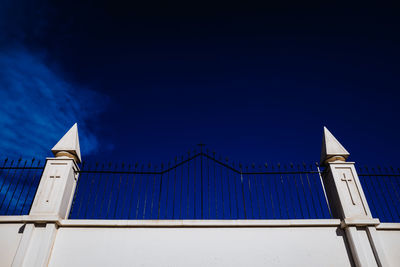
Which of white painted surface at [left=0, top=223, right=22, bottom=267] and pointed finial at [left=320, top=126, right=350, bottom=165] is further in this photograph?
pointed finial at [left=320, top=126, right=350, bottom=165]

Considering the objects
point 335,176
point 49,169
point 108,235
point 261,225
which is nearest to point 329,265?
point 261,225

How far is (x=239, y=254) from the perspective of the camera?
5.30 meters

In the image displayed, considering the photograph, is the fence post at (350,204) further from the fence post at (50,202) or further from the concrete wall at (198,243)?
the fence post at (50,202)

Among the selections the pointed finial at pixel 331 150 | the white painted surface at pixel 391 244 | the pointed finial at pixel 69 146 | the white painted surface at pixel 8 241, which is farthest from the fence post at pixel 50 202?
the white painted surface at pixel 391 244

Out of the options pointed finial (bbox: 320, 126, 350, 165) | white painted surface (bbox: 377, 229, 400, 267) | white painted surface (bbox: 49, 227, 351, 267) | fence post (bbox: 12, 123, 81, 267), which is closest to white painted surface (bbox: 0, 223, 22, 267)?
fence post (bbox: 12, 123, 81, 267)

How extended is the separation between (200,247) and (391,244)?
Answer: 4.19 m

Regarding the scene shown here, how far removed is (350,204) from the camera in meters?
5.81

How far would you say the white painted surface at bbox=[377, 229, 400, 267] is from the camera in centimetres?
529

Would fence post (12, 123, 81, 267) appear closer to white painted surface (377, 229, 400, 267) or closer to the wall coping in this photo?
the wall coping

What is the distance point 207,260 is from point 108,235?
7.30 feet

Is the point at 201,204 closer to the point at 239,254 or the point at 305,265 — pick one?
the point at 239,254

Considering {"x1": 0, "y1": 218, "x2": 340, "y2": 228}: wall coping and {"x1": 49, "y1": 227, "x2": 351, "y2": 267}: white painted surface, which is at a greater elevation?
{"x1": 0, "y1": 218, "x2": 340, "y2": 228}: wall coping

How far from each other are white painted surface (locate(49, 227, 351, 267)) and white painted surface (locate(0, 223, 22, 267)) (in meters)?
0.84

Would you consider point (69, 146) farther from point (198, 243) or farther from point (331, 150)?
point (331, 150)
